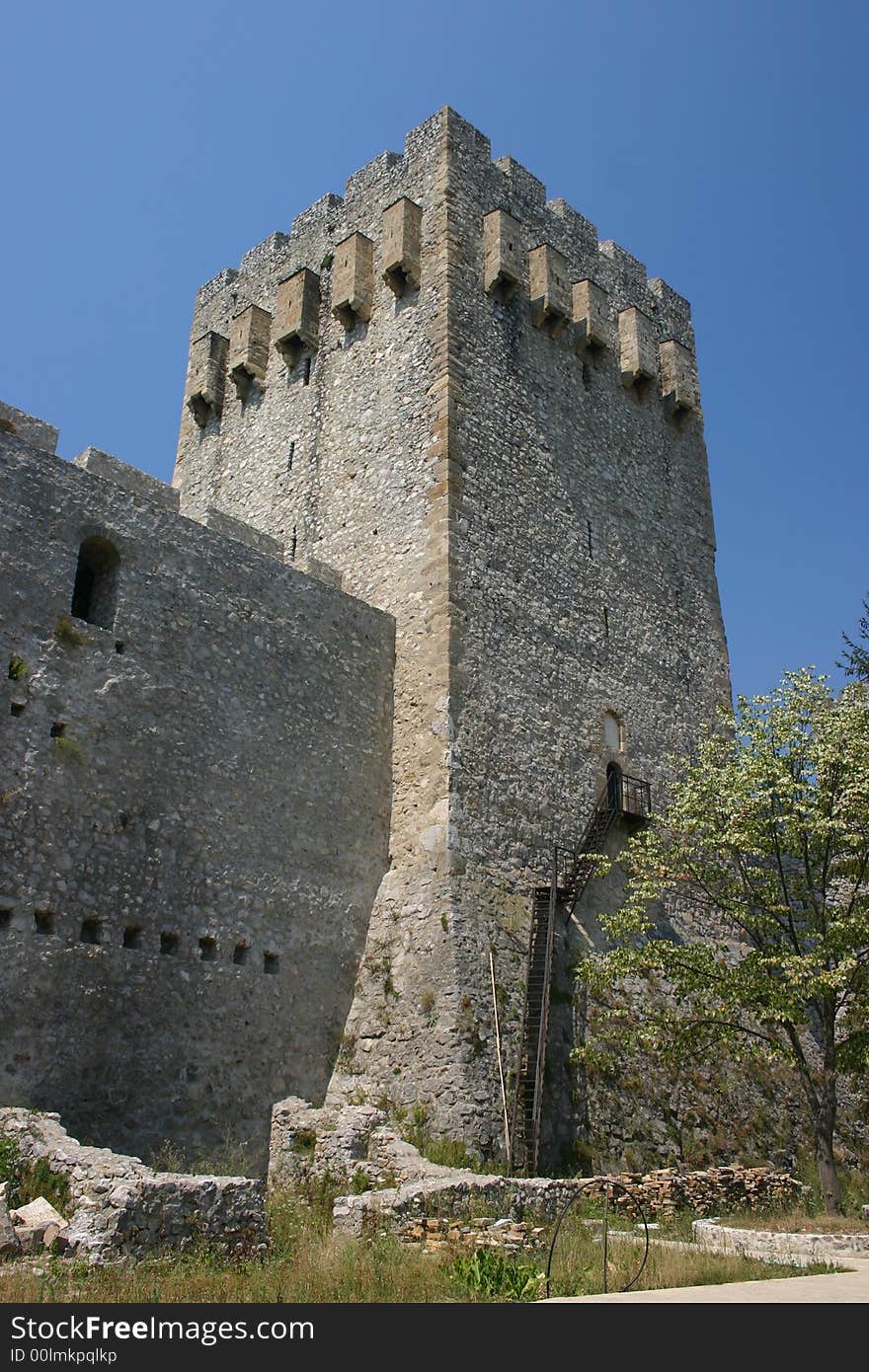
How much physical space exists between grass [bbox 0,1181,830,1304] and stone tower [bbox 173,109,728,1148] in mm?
3866

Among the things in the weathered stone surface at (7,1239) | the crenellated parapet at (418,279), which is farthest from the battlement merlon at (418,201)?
the weathered stone surface at (7,1239)

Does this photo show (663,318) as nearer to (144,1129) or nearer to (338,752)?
(338,752)

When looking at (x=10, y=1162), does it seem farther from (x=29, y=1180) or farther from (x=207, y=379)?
(x=207, y=379)

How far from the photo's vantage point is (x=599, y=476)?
66.1ft

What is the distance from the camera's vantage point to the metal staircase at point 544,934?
13508 mm

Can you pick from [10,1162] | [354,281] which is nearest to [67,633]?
[10,1162]

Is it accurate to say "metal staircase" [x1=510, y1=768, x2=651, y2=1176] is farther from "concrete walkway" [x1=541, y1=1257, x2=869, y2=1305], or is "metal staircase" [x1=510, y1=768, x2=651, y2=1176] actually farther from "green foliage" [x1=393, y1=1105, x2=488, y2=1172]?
"concrete walkway" [x1=541, y1=1257, x2=869, y2=1305]

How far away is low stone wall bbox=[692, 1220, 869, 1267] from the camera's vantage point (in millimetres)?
10555

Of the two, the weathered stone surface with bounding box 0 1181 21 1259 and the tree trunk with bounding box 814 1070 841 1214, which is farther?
the tree trunk with bounding box 814 1070 841 1214

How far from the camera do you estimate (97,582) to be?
44.5 ft

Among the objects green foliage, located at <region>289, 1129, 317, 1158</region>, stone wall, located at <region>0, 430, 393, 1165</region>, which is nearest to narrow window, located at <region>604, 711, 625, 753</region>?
stone wall, located at <region>0, 430, 393, 1165</region>

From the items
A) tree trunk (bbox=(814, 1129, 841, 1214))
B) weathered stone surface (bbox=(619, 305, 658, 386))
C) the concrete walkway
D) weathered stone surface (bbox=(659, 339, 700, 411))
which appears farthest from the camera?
weathered stone surface (bbox=(659, 339, 700, 411))

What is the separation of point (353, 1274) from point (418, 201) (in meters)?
16.7
